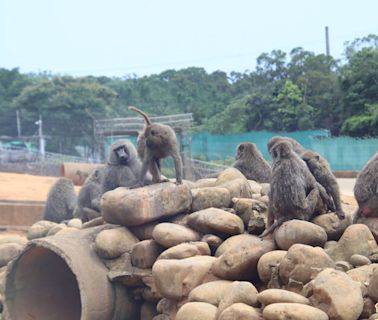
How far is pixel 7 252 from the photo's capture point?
34.5ft

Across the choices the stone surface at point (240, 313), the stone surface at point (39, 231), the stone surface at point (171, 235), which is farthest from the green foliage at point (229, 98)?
the stone surface at point (240, 313)

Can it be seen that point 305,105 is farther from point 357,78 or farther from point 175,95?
point 175,95

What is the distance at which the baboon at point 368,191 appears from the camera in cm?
758

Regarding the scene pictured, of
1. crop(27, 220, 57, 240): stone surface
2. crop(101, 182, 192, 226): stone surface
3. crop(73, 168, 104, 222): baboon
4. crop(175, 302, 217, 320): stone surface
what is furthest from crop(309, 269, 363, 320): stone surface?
crop(27, 220, 57, 240): stone surface

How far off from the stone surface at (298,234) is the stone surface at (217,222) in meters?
0.90

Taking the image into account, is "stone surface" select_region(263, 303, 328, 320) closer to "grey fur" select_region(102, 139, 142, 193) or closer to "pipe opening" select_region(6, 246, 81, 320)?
"pipe opening" select_region(6, 246, 81, 320)

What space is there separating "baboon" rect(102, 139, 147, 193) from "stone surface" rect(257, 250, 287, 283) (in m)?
4.22

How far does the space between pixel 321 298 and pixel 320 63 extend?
2993cm

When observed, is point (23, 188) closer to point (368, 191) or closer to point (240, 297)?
point (368, 191)

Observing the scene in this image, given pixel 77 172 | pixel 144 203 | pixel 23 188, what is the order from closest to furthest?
pixel 144 203
pixel 23 188
pixel 77 172

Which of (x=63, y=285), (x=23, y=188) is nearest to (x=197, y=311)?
(x=63, y=285)

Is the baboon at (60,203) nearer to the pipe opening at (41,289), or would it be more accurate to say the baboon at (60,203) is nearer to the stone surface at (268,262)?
the pipe opening at (41,289)

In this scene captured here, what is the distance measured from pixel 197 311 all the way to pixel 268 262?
0.91 m

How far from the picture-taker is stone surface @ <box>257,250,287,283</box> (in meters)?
6.72
